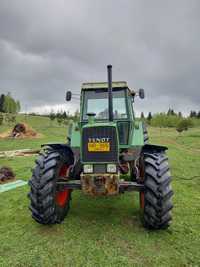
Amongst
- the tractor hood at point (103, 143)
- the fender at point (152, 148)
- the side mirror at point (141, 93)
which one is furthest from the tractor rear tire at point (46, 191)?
the side mirror at point (141, 93)

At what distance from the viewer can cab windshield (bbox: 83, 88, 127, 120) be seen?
4.82 metres

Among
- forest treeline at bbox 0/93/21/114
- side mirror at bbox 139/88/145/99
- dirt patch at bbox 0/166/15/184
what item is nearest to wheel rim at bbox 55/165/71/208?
side mirror at bbox 139/88/145/99

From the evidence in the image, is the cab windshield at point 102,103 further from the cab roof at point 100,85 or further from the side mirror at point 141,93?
the side mirror at point 141,93

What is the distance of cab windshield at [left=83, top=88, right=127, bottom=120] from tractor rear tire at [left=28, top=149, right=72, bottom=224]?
1.37 metres

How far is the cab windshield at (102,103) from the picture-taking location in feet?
15.8

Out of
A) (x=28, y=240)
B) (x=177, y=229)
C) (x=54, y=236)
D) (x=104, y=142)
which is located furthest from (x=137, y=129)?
(x=28, y=240)

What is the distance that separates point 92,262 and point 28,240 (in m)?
1.18

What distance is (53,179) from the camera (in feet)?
12.6

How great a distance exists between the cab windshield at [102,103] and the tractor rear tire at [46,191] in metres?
1.37

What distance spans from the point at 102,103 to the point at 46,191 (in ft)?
7.42

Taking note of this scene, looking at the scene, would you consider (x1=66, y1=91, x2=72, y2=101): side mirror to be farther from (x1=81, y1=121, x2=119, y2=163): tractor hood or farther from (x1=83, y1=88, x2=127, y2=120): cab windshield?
(x1=81, y1=121, x2=119, y2=163): tractor hood

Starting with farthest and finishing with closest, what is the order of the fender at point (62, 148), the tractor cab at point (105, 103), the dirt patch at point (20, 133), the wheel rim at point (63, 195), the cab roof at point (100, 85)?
the dirt patch at point (20, 133), the cab roof at point (100, 85), the tractor cab at point (105, 103), the fender at point (62, 148), the wheel rim at point (63, 195)

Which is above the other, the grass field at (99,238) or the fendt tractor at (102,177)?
the fendt tractor at (102,177)

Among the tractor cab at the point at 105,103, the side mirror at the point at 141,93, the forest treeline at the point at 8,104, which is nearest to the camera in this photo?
the tractor cab at the point at 105,103
